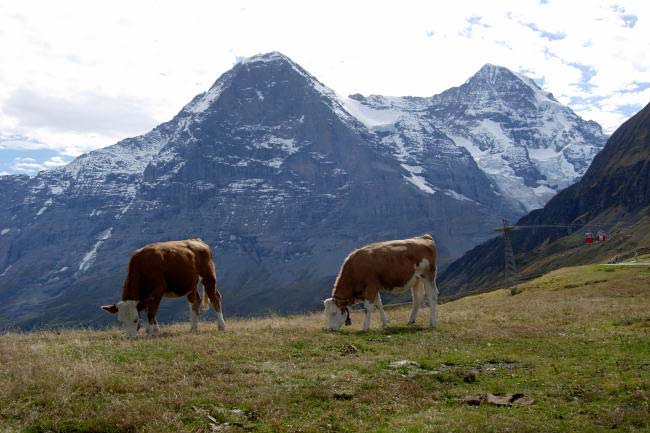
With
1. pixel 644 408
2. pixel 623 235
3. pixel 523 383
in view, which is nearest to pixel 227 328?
pixel 523 383

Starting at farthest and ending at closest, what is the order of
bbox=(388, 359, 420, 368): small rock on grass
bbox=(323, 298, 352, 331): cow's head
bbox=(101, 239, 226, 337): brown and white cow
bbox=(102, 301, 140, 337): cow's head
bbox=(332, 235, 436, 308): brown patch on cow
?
1. bbox=(332, 235, 436, 308): brown patch on cow
2. bbox=(323, 298, 352, 331): cow's head
3. bbox=(101, 239, 226, 337): brown and white cow
4. bbox=(102, 301, 140, 337): cow's head
5. bbox=(388, 359, 420, 368): small rock on grass

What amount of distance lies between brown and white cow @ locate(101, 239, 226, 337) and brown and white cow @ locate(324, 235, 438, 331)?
5051 millimetres

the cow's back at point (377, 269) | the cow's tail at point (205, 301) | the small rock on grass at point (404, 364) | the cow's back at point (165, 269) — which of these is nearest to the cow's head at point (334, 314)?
the cow's back at point (377, 269)

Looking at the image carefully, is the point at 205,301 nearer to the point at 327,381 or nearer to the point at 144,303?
the point at 144,303

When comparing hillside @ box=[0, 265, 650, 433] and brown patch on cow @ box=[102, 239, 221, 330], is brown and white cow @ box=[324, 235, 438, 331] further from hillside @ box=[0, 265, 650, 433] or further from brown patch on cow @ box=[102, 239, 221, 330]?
brown patch on cow @ box=[102, 239, 221, 330]

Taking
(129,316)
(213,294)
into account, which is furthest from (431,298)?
(129,316)

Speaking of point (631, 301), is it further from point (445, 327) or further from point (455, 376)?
point (455, 376)

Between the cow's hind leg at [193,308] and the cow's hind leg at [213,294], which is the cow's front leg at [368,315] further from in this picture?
the cow's hind leg at [193,308]

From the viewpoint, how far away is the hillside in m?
11.9

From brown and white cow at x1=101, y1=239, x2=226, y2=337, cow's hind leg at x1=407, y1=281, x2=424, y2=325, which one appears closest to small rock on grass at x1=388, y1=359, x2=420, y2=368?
cow's hind leg at x1=407, y1=281, x2=424, y2=325

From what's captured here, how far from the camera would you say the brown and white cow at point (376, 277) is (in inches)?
995

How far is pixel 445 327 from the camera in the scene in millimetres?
24891

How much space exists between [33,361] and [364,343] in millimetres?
9974

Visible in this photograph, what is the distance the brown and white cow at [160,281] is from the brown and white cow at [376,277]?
5.05 meters
